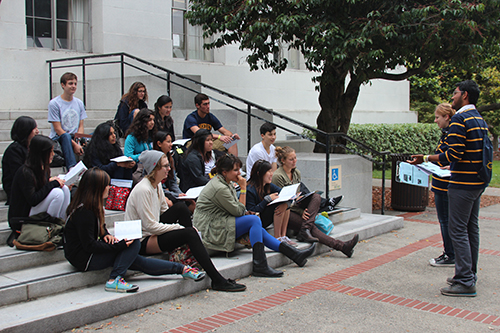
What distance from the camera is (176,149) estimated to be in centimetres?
773

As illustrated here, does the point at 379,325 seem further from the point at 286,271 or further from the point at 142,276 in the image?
the point at 142,276

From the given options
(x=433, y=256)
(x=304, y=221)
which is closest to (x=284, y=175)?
(x=304, y=221)

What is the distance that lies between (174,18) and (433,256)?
9.82 metres

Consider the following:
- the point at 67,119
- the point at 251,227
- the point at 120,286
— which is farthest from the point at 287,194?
the point at 67,119

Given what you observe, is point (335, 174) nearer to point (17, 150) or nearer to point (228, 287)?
point (228, 287)

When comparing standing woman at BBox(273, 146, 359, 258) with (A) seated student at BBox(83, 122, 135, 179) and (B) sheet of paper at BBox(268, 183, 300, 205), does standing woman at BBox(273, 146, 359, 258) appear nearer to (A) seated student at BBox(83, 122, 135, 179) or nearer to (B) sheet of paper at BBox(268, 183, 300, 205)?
(B) sheet of paper at BBox(268, 183, 300, 205)

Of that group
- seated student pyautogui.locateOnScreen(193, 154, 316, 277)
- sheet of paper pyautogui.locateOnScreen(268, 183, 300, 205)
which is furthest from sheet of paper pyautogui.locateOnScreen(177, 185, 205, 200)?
sheet of paper pyautogui.locateOnScreen(268, 183, 300, 205)

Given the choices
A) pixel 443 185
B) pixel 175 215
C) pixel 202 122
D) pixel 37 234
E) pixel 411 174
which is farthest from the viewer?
pixel 202 122

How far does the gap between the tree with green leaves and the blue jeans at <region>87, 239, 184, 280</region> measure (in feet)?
17.1

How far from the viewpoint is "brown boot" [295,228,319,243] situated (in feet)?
23.2

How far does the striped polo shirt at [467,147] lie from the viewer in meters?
5.34

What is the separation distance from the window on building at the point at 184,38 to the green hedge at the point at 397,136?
19.0 feet

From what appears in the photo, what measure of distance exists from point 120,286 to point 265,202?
8.20 feet

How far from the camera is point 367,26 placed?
873cm
